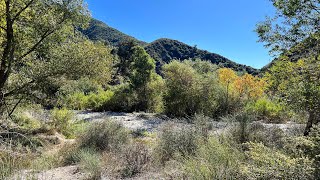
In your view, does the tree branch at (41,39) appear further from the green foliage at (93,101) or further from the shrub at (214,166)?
the green foliage at (93,101)

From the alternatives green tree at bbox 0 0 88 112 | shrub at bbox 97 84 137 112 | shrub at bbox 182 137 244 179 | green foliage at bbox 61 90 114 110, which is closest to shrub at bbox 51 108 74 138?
green tree at bbox 0 0 88 112

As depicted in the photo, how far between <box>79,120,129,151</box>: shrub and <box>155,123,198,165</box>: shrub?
1458mm

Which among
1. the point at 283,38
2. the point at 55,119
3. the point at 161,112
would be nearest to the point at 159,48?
the point at 161,112

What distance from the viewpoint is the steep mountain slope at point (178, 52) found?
247ft

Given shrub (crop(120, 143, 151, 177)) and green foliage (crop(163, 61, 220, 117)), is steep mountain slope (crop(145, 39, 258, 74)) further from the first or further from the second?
shrub (crop(120, 143, 151, 177))

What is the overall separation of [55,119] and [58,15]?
15.1ft

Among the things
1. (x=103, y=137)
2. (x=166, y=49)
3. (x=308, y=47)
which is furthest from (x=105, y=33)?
(x=308, y=47)

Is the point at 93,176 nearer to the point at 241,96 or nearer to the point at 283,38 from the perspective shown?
the point at 283,38

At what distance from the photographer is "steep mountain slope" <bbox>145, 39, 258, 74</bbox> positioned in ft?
247

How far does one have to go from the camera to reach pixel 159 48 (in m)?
80.5

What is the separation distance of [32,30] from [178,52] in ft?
239

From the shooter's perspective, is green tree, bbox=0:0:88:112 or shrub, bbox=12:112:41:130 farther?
shrub, bbox=12:112:41:130

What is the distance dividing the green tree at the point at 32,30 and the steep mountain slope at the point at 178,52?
63.8 m

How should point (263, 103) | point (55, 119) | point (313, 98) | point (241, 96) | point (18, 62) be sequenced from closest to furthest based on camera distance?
point (313, 98), point (18, 62), point (55, 119), point (263, 103), point (241, 96)
